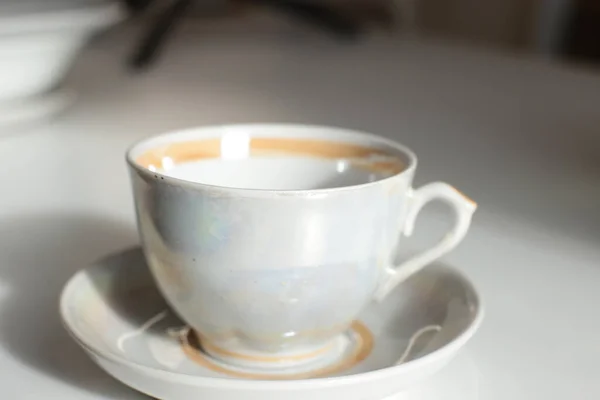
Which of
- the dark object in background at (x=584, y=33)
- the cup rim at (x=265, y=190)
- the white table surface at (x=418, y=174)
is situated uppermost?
the cup rim at (x=265, y=190)

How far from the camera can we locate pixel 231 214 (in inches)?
11.9

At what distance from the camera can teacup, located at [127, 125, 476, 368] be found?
0.31 m

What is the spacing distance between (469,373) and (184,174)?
0.17 m

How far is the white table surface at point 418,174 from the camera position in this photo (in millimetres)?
343

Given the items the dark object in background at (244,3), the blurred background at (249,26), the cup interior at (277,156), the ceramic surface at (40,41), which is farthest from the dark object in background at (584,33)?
the cup interior at (277,156)

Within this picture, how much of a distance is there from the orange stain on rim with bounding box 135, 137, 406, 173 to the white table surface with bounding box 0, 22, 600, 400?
3.7 inches

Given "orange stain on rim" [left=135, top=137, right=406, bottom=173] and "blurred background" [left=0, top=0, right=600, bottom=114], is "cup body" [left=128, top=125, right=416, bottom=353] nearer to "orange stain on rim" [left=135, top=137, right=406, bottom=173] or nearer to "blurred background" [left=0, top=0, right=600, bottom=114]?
"orange stain on rim" [left=135, top=137, right=406, bottom=173]

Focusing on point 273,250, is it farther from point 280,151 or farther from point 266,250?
point 280,151

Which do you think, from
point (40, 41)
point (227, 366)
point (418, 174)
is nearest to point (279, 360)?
point (227, 366)

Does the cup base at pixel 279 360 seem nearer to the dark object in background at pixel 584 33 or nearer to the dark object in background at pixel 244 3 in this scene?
the dark object in background at pixel 244 3

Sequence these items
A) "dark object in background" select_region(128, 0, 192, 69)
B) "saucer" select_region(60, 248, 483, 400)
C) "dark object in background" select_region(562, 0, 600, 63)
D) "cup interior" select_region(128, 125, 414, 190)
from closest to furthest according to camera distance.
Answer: "saucer" select_region(60, 248, 483, 400)
"cup interior" select_region(128, 125, 414, 190)
"dark object in background" select_region(128, 0, 192, 69)
"dark object in background" select_region(562, 0, 600, 63)

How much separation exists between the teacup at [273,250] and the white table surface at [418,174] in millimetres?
49

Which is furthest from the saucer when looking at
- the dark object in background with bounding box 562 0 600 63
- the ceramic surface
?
the dark object in background with bounding box 562 0 600 63

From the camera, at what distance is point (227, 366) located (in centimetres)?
34
